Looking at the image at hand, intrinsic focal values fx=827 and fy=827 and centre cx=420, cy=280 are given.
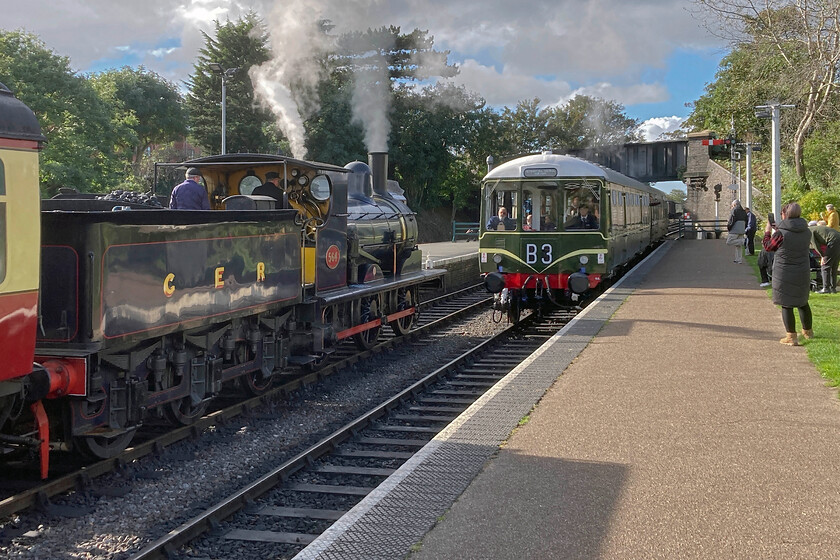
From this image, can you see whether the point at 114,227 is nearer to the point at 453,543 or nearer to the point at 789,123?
the point at 453,543

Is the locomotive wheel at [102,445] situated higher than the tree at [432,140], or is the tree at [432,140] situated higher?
the tree at [432,140]

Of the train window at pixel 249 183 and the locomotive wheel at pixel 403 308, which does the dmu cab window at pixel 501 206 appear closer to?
the locomotive wheel at pixel 403 308

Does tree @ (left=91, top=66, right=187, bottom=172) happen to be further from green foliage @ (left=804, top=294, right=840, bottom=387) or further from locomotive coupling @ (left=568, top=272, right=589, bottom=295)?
green foliage @ (left=804, top=294, right=840, bottom=387)

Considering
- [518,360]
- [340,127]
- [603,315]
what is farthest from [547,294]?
[340,127]

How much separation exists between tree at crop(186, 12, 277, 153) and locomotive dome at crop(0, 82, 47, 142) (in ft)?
123

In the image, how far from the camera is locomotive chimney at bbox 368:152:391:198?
45.6ft

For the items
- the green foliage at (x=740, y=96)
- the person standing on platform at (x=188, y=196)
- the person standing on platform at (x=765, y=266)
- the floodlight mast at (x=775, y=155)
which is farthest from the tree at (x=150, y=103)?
the person standing on platform at (x=188, y=196)

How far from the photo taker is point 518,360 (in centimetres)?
1180

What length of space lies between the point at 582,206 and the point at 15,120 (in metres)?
11.4

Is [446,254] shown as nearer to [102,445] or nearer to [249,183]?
[249,183]

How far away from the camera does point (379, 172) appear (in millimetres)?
14125

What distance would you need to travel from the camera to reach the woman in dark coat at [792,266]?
9.57 metres

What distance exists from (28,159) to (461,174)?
4600 centimetres

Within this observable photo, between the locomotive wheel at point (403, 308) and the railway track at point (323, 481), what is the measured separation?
2.95 meters
